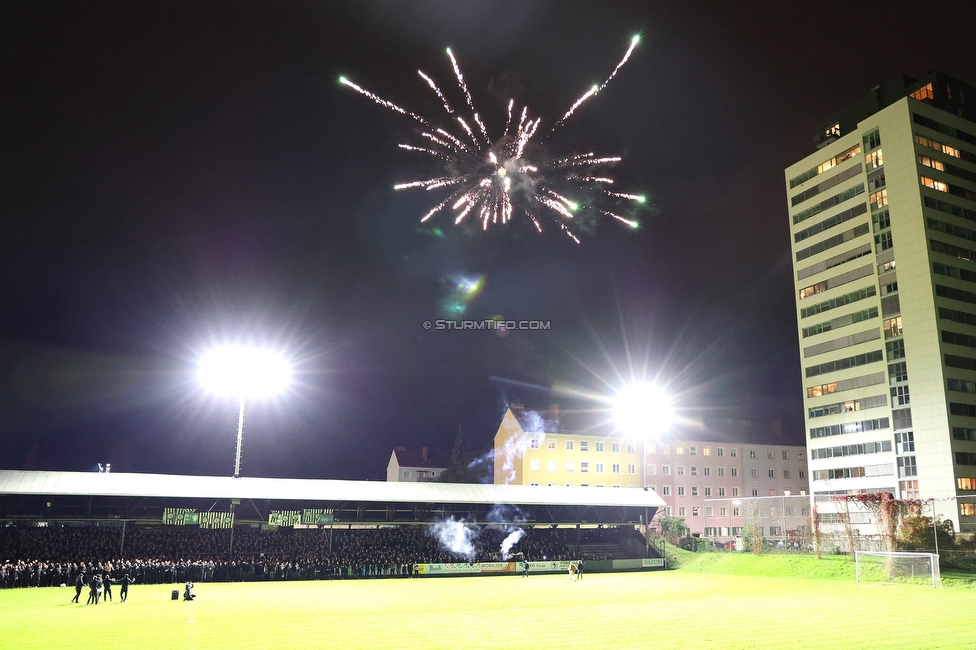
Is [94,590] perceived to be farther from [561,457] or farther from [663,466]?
[663,466]

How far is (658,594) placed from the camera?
125ft

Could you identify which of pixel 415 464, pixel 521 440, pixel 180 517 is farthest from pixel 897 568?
pixel 415 464

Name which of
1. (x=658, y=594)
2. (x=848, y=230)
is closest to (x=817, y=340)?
(x=848, y=230)

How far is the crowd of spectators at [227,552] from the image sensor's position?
45406 millimetres

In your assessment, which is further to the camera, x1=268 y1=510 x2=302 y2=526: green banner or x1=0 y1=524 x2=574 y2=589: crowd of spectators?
x1=268 y1=510 x2=302 y2=526: green banner

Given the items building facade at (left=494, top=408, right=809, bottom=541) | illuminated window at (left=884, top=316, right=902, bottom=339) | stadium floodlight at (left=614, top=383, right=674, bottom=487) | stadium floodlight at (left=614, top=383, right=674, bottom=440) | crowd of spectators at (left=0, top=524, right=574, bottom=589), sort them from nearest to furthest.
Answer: crowd of spectators at (left=0, top=524, right=574, bottom=589)
illuminated window at (left=884, top=316, right=902, bottom=339)
building facade at (left=494, top=408, right=809, bottom=541)
stadium floodlight at (left=614, top=383, right=674, bottom=487)
stadium floodlight at (left=614, top=383, right=674, bottom=440)

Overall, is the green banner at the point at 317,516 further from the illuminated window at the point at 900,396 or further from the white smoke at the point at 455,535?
the illuminated window at the point at 900,396

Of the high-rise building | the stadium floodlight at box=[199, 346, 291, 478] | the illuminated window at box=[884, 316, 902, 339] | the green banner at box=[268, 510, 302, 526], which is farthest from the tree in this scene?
the stadium floodlight at box=[199, 346, 291, 478]

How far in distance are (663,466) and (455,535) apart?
49791 millimetres

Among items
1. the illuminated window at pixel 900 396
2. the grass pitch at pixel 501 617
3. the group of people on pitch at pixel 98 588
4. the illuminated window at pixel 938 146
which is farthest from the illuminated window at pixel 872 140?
the group of people on pitch at pixel 98 588

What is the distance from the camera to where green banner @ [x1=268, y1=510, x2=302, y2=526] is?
53656mm

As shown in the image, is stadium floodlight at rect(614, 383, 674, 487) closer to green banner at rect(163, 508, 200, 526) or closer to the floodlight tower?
the floodlight tower

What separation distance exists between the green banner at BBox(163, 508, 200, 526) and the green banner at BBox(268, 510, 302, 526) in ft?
17.8

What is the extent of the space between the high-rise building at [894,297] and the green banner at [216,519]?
68910mm
